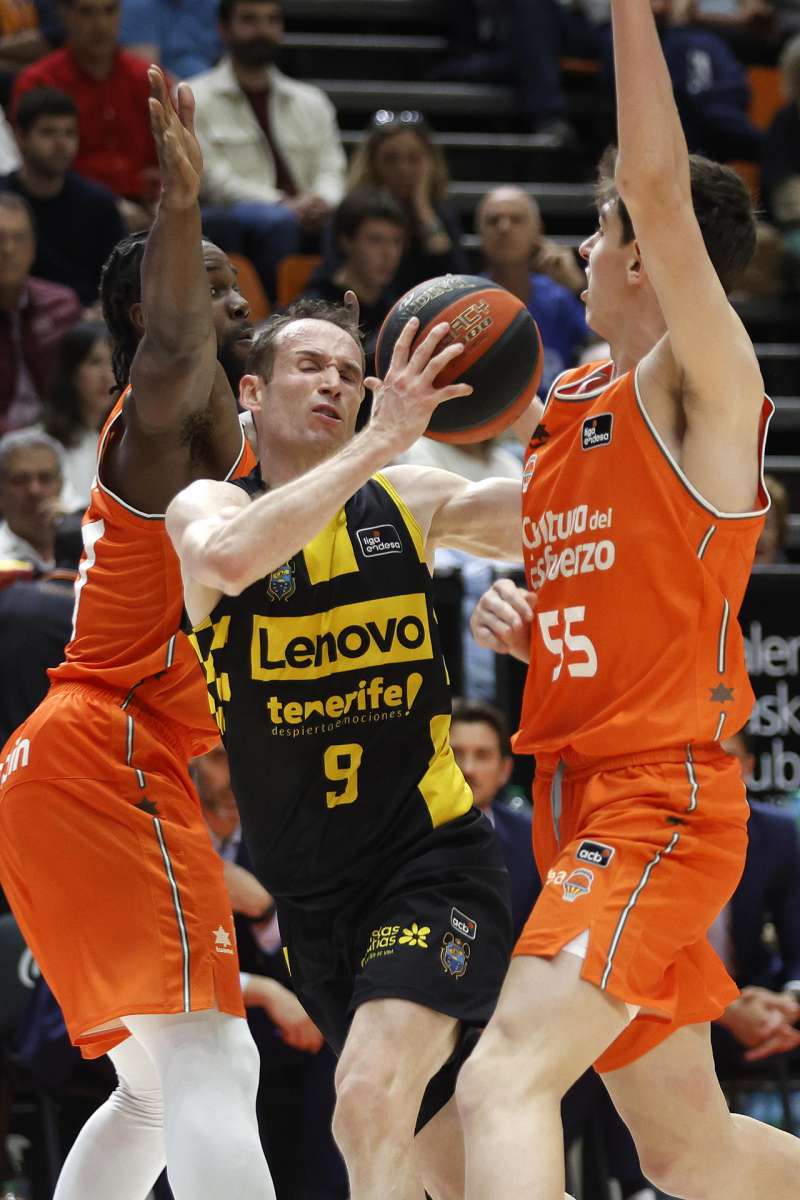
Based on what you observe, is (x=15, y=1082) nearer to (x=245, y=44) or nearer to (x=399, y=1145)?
(x=399, y=1145)

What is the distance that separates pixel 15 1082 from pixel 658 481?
368 cm

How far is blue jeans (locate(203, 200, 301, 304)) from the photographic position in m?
9.66

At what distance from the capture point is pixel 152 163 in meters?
10.3

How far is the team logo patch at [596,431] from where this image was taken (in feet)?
12.1

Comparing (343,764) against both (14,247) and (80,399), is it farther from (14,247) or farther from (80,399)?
(14,247)

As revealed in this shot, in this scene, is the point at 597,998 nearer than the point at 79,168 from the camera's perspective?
Yes

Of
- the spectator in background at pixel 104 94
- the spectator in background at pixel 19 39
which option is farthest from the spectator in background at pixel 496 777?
the spectator in background at pixel 19 39

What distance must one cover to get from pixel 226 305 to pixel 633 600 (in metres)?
1.44

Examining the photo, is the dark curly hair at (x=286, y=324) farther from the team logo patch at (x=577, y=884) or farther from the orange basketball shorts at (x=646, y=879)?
the team logo patch at (x=577, y=884)

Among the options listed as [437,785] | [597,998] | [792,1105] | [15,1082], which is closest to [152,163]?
[15,1082]

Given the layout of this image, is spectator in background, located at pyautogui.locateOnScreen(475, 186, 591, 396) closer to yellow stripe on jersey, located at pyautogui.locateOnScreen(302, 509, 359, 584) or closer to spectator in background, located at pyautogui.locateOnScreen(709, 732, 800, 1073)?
spectator in background, located at pyautogui.locateOnScreen(709, 732, 800, 1073)

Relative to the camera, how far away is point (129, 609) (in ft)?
13.7

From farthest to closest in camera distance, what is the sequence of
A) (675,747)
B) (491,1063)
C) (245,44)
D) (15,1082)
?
(245,44), (15,1082), (675,747), (491,1063)

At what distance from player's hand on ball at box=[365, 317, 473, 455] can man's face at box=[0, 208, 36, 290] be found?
17.3 feet
